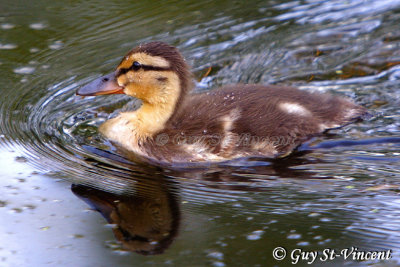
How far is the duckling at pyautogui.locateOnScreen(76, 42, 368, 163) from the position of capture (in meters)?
3.93

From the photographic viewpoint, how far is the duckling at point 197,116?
Answer: 3928mm

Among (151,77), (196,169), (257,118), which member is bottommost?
(196,169)

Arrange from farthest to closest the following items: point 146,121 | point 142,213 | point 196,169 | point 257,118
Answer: point 146,121, point 257,118, point 196,169, point 142,213

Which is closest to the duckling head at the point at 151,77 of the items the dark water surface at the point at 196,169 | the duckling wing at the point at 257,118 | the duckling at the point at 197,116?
the duckling at the point at 197,116

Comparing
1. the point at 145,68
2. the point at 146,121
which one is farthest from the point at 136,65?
the point at 146,121

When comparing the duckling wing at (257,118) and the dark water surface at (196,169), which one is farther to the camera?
the duckling wing at (257,118)

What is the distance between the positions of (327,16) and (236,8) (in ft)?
2.52

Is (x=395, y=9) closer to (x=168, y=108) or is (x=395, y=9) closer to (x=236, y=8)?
(x=236, y=8)

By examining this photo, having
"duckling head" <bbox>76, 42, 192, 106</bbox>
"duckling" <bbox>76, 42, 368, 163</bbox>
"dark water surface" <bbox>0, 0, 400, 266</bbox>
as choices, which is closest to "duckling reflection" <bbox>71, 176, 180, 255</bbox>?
"dark water surface" <bbox>0, 0, 400, 266</bbox>

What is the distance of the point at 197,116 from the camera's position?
3.97 metres

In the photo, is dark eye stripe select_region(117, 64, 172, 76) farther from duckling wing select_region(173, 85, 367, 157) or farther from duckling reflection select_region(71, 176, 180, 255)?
duckling reflection select_region(71, 176, 180, 255)

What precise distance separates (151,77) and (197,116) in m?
0.38

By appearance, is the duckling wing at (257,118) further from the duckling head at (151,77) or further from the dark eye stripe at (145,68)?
the dark eye stripe at (145,68)

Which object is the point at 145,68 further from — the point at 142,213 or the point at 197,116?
the point at 142,213
